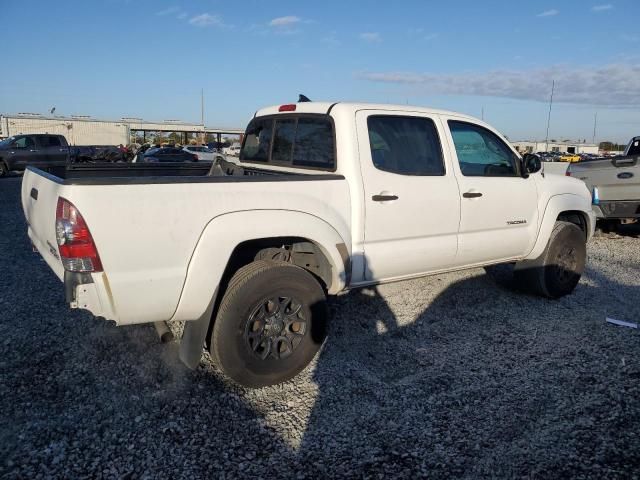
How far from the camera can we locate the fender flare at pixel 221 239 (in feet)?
10.3

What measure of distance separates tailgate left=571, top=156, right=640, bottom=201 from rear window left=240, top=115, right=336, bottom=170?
254 inches

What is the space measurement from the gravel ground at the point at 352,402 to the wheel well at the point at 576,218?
109 cm

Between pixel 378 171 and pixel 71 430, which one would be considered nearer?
pixel 71 430

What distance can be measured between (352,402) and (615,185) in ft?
23.5

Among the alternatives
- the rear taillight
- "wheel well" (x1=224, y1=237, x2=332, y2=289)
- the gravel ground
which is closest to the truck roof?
"wheel well" (x1=224, y1=237, x2=332, y2=289)

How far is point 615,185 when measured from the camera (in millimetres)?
8445

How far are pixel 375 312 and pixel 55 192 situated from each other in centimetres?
314

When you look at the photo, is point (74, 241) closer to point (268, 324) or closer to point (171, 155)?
point (268, 324)

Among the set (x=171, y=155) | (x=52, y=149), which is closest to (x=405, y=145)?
(x=52, y=149)

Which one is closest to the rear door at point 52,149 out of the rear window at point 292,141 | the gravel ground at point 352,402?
the gravel ground at point 352,402

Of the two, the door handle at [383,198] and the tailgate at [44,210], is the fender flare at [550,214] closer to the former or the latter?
the door handle at [383,198]

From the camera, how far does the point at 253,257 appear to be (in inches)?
152

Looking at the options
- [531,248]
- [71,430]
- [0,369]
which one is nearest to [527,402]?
[531,248]

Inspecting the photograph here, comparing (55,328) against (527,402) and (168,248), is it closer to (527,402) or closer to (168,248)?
(168,248)
